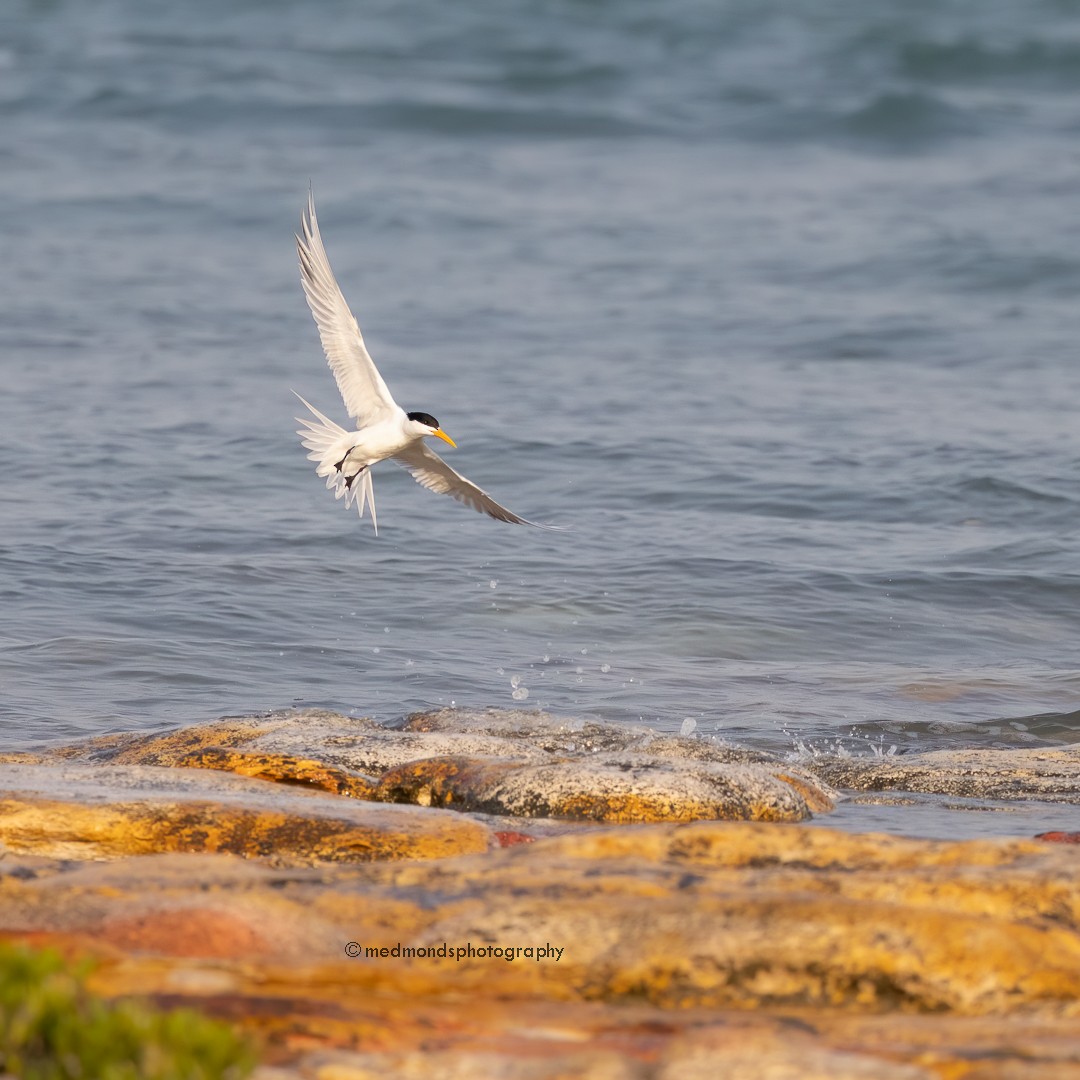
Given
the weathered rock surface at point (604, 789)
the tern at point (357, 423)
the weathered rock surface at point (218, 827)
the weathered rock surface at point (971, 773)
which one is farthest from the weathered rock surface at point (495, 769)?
the tern at point (357, 423)

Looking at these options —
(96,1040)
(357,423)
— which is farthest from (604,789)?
(357,423)

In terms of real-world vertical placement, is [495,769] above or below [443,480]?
below

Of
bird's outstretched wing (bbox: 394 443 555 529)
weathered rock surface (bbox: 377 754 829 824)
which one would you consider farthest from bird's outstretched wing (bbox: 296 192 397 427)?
weathered rock surface (bbox: 377 754 829 824)

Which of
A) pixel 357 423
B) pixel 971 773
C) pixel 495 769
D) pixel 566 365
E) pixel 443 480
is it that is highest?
pixel 566 365

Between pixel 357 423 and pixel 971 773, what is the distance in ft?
14.9

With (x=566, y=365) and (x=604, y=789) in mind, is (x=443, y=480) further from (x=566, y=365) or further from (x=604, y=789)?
(x=566, y=365)

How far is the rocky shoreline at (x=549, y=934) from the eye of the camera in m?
3.59

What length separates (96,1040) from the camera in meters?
3.00

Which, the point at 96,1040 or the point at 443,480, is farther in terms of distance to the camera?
the point at 443,480

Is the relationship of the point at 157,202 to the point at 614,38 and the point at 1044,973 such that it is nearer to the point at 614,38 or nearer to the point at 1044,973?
the point at 614,38

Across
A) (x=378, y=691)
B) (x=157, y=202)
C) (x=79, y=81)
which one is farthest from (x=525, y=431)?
(x=79, y=81)

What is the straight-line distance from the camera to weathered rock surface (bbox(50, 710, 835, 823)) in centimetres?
662

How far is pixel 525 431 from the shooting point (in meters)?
17.6

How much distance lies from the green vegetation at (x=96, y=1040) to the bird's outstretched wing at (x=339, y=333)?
667 centimetres
